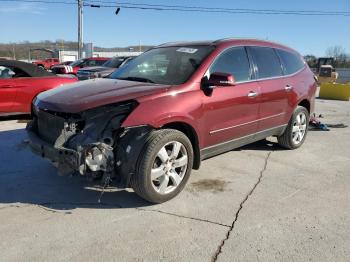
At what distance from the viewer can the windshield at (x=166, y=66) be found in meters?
4.72

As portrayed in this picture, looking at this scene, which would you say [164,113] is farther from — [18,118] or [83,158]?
[18,118]

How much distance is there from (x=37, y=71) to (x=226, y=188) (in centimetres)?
604

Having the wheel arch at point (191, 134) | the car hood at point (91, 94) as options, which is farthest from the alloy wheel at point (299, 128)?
the car hood at point (91, 94)

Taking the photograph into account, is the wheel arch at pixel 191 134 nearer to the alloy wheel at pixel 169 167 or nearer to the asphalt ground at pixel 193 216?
the alloy wheel at pixel 169 167

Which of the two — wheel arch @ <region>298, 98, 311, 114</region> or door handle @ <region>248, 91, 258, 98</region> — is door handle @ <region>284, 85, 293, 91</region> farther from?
door handle @ <region>248, 91, 258, 98</region>

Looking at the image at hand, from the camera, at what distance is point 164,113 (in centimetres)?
411

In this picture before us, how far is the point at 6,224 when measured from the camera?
Answer: 3.74m

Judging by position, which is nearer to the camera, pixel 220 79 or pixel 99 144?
pixel 99 144

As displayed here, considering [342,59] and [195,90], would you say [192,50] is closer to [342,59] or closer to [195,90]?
[195,90]

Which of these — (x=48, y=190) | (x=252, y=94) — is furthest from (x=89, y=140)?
(x=252, y=94)

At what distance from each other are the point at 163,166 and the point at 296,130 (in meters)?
3.33

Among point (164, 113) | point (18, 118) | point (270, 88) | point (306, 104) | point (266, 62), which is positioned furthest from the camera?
point (18, 118)

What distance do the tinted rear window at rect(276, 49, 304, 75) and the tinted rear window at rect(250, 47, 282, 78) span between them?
8.0 inches

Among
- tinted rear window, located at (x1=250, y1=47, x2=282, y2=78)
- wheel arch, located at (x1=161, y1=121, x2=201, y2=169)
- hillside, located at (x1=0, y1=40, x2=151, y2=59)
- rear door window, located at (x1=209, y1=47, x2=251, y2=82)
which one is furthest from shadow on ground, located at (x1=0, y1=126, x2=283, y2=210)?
hillside, located at (x1=0, y1=40, x2=151, y2=59)
